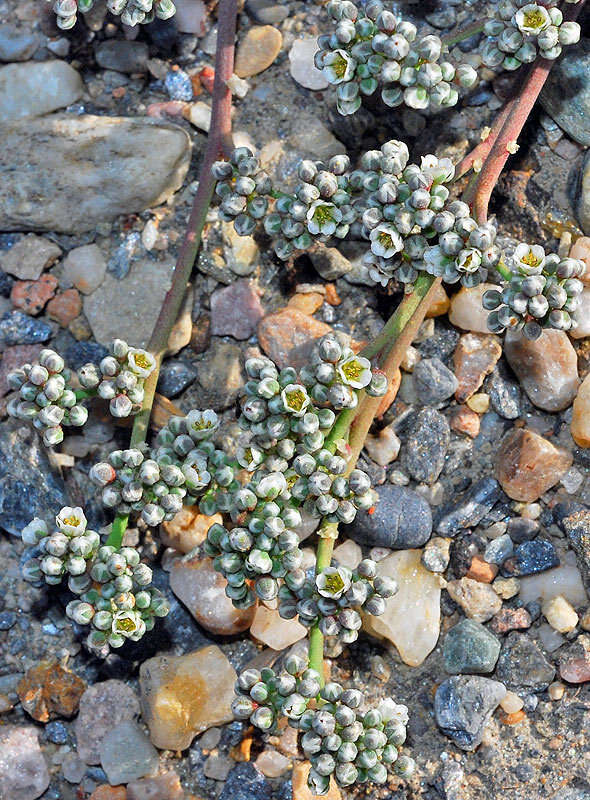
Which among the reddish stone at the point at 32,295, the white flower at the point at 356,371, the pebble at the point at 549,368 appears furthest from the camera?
the reddish stone at the point at 32,295

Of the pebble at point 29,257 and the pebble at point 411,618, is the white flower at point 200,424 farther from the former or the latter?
the pebble at point 29,257

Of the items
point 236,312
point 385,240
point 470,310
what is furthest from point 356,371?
point 236,312

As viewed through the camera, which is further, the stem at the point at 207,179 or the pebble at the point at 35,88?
the pebble at the point at 35,88

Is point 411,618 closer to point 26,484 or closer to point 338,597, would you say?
point 338,597

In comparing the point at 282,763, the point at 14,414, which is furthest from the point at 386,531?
the point at 14,414

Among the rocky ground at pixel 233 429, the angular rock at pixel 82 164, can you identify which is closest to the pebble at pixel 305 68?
the rocky ground at pixel 233 429

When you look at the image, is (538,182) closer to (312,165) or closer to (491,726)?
(312,165)
